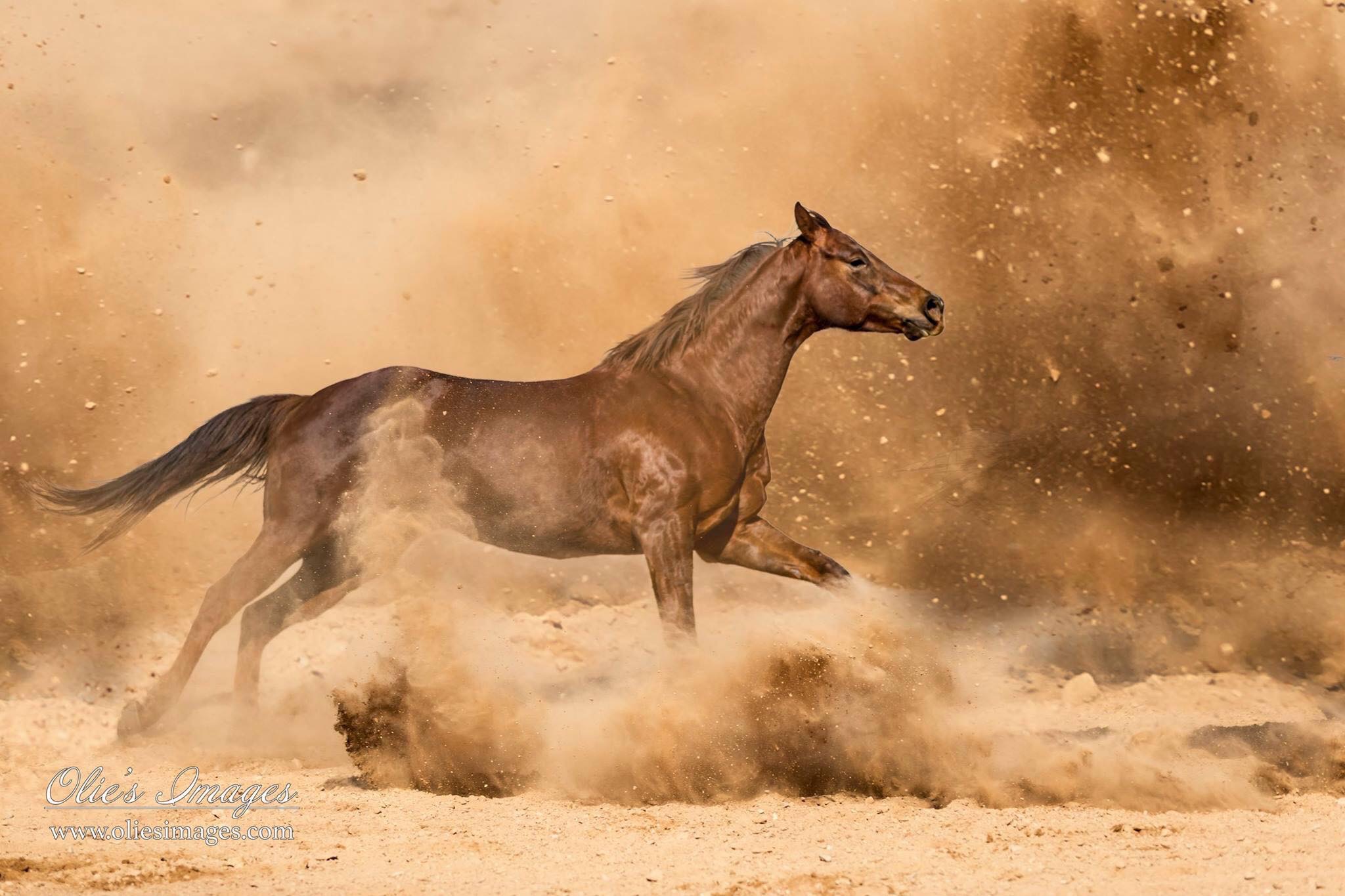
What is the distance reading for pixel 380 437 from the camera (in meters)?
6.79

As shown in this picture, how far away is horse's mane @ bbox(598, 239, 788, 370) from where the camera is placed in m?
6.90

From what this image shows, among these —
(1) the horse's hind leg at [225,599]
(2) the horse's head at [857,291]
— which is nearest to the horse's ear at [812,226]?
(2) the horse's head at [857,291]

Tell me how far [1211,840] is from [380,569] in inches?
144

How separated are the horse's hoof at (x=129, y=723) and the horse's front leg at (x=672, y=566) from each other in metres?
2.30

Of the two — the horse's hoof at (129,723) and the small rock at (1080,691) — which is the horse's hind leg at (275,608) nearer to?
the horse's hoof at (129,723)

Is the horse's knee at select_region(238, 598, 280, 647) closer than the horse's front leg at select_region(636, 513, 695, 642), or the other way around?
the horse's front leg at select_region(636, 513, 695, 642)

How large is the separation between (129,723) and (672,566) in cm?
245

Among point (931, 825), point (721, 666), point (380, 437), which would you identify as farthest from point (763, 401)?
point (931, 825)

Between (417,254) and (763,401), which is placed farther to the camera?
(417,254)

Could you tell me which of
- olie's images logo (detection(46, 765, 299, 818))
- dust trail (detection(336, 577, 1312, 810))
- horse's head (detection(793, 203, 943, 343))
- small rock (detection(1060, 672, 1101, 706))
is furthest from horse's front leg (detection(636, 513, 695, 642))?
small rock (detection(1060, 672, 1101, 706))

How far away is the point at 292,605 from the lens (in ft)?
22.5

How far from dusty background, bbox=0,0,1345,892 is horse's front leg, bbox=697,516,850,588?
0.78 ft

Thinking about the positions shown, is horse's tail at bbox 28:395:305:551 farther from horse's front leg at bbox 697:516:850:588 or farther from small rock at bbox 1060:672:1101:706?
small rock at bbox 1060:672:1101:706

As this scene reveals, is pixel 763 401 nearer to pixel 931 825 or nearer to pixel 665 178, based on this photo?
pixel 931 825
